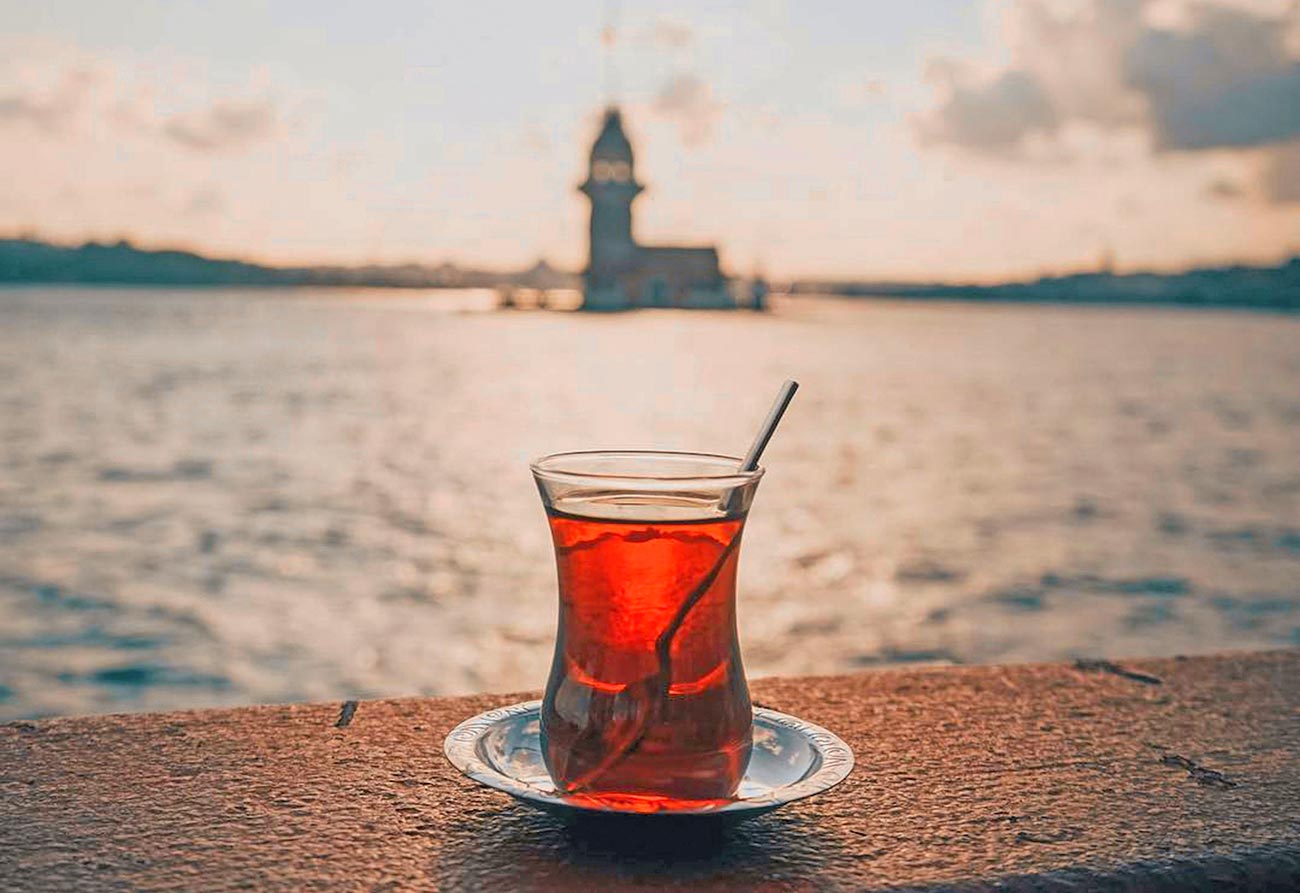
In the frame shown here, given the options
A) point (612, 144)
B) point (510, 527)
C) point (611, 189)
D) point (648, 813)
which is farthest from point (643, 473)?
point (612, 144)

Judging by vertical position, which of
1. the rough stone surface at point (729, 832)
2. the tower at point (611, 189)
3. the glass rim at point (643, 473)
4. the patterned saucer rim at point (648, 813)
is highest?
the tower at point (611, 189)

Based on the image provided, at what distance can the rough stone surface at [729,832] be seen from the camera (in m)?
0.97

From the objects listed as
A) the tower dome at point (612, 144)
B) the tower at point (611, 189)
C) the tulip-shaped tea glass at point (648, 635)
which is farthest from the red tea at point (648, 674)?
the tower dome at point (612, 144)

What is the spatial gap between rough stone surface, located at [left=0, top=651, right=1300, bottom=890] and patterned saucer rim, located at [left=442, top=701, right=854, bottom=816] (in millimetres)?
64

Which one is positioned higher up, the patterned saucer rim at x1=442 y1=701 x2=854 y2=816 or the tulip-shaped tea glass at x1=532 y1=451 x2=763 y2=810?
the tulip-shaped tea glass at x1=532 y1=451 x2=763 y2=810

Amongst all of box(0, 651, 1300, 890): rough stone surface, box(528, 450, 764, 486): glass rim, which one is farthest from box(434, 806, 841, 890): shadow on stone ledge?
box(528, 450, 764, 486): glass rim

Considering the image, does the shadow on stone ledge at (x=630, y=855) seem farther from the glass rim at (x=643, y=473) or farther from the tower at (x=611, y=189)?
the tower at (x=611, y=189)

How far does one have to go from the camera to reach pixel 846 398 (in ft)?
127

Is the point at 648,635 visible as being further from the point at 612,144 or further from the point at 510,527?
the point at 612,144

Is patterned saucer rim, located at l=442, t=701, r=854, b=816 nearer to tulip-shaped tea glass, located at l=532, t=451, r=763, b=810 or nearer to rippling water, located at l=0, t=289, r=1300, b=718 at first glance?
tulip-shaped tea glass, located at l=532, t=451, r=763, b=810

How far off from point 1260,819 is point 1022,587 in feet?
38.2

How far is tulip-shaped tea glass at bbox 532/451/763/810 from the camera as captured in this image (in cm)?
93

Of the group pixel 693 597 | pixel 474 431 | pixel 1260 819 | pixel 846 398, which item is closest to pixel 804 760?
pixel 693 597

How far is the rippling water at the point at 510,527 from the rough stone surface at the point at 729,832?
22.5 feet
